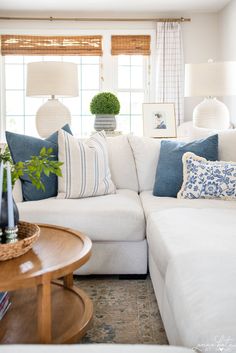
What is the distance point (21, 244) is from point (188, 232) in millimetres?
713

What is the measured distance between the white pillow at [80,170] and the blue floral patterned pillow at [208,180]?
0.54m

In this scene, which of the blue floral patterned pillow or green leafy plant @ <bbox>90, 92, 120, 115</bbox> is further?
green leafy plant @ <bbox>90, 92, 120, 115</bbox>

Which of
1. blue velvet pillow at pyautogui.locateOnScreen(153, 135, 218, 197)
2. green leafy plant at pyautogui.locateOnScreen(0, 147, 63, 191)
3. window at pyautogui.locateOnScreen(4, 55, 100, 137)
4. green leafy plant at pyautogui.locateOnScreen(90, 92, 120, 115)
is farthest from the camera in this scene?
window at pyautogui.locateOnScreen(4, 55, 100, 137)

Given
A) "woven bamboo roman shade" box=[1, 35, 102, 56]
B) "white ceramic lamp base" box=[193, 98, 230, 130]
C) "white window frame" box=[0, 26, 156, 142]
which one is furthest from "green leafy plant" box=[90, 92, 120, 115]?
"woven bamboo roman shade" box=[1, 35, 102, 56]

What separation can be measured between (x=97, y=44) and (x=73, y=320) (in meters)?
5.04

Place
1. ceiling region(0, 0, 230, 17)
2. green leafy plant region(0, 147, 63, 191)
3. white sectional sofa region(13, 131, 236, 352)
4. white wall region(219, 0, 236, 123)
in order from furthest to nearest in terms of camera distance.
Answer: ceiling region(0, 0, 230, 17), white wall region(219, 0, 236, 123), green leafy plant region(0, 147, 63, 191), white sectional sofa region(13, 131, 236, 352)

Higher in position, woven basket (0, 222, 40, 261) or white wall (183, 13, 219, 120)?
white wall (183, 13, 219, 120)

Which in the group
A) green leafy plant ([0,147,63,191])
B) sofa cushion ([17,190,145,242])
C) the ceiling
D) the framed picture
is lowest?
sofa cushion ([17,190,145,242])

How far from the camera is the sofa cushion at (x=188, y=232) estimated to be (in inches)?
63.5

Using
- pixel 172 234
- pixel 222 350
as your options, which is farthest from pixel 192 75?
pixel 222 350

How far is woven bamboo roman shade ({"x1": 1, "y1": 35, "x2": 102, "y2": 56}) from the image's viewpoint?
597 centimetres

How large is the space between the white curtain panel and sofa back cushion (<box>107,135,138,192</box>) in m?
2.99

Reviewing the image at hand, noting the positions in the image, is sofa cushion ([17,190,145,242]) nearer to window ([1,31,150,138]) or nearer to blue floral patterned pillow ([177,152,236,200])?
blue floral patterned pillow ([177,152,236,200])

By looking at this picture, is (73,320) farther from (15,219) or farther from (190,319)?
(190,319)
